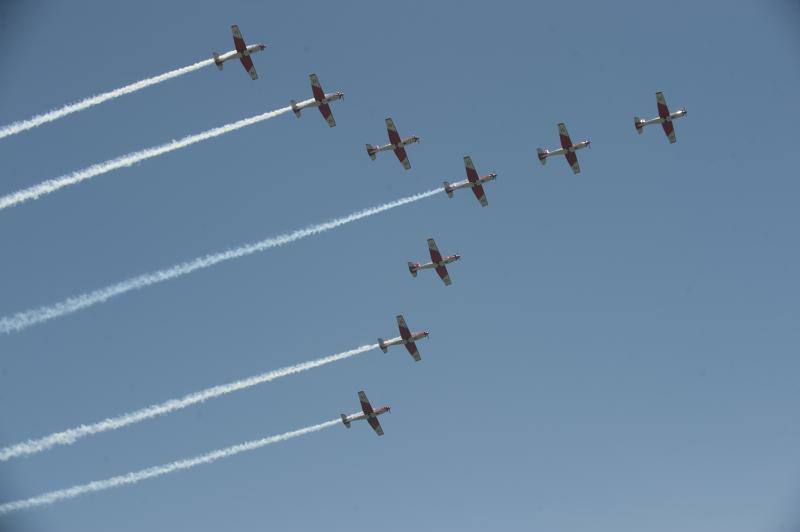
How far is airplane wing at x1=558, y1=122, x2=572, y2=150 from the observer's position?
12925 cm

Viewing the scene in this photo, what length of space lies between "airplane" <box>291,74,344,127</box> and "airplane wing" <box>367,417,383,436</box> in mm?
31653

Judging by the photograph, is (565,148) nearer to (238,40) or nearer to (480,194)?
(480,194)

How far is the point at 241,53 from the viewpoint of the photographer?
120 metres

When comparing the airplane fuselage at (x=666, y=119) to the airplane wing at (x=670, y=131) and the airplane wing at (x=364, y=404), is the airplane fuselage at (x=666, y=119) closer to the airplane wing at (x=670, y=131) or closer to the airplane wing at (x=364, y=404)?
the airplane wing at (x=670, y=131)

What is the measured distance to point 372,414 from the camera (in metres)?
127

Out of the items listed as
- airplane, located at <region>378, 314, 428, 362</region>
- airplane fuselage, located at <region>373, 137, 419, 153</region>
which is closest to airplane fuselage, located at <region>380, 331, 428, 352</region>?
airplane, located at <region>378, 314, 428, 362</region>

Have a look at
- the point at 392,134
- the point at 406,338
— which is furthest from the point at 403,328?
the point at 392,134

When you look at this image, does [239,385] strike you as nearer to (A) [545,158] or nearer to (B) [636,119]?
(A) [545,158]

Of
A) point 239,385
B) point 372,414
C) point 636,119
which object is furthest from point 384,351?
point 636,119

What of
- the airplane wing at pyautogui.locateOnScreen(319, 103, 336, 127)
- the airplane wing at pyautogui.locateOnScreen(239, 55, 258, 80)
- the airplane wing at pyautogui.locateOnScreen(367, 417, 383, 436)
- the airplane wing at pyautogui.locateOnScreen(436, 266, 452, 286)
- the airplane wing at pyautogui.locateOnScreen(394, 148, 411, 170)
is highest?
the airplane wing at pyautogui.locateOnScreen(239, 55, 258, 80)

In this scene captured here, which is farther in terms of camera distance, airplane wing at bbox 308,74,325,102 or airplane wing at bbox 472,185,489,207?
airplane wing at bbox 472,185,489,207

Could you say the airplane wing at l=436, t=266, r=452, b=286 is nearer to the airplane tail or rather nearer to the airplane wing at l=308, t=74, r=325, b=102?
the airplane tail

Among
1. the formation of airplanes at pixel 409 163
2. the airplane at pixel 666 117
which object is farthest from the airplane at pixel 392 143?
the airplane at pixel 666 117

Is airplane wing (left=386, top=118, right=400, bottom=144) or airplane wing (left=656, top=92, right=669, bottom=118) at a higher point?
airplane wing (left=386, top=118, right=400, bottom=144)
